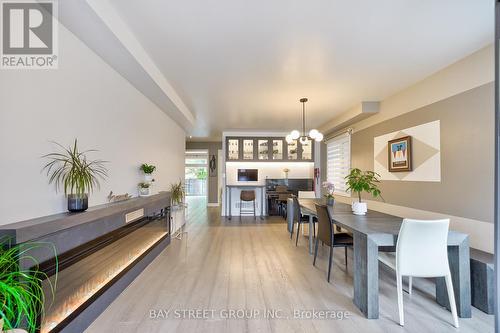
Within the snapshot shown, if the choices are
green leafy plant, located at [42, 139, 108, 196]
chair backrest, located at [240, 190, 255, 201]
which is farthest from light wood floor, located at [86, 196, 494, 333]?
chair backrest, located at [240, 190, 255, 201]

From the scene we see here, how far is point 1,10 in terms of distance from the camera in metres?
1.56

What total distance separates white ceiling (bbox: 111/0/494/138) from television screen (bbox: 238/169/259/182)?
Answer: 3745 millimetres

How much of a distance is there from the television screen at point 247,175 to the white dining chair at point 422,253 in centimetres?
569

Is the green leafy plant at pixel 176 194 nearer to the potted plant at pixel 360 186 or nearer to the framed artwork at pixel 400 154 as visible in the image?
the potted plant at pixel 360 186

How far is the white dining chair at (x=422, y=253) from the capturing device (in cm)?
210

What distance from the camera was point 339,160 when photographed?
20.6 ft

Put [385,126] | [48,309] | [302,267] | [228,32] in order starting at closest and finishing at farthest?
1. [48,309]
2. [228,32]
3. [302,267]
4. [385,126]

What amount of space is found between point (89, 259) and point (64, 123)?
3.94 feet

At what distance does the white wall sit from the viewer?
159cm

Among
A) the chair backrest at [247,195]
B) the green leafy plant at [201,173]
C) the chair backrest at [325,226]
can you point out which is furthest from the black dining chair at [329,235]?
the green leafy plant at [201,173]

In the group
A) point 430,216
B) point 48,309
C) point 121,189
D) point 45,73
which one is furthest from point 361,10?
point 48,309

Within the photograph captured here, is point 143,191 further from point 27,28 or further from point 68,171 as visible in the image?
point 27,28

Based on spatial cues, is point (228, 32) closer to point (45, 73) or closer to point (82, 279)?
point (45, 73)

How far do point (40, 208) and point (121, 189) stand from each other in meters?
1.23
